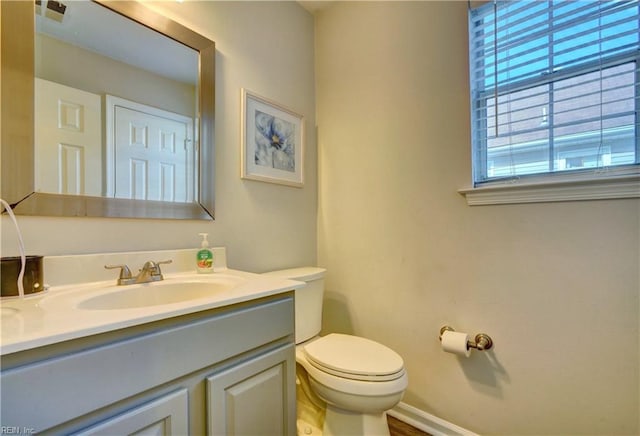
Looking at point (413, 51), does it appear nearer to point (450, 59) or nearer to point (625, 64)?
point (450, 59)

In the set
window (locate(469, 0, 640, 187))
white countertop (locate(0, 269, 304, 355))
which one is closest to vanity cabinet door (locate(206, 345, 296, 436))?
white countertop (locate(0, 269, 304, 355))

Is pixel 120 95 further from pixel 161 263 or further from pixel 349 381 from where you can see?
pixel 349 381

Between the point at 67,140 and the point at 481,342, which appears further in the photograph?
the point at 481,342

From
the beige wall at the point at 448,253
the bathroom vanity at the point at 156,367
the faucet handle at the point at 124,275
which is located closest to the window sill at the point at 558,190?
the beige wall at the point at 448,253

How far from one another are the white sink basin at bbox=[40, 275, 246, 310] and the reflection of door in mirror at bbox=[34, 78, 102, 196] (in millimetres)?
354

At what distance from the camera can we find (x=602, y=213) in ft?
3.39

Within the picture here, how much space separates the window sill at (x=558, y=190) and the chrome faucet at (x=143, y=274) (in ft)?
4.23

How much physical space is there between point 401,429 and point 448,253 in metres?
0.91

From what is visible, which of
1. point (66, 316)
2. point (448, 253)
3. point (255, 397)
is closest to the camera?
point (66, 316)

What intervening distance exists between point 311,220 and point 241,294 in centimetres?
107

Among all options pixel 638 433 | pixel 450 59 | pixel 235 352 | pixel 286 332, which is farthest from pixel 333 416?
pixel 450 59

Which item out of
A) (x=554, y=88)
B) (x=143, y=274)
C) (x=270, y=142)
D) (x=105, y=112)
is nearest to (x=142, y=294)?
(x=143, y=274)

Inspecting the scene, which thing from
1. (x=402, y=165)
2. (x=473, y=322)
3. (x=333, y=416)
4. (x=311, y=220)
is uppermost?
(x=402, y=165)

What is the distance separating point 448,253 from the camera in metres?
1.38
